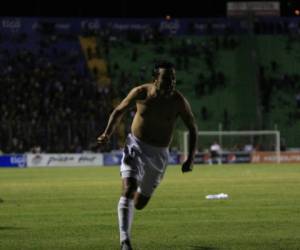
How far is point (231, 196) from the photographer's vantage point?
25703mm

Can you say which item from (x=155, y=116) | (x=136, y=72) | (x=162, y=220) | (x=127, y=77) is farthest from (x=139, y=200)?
(x=136, y=72)

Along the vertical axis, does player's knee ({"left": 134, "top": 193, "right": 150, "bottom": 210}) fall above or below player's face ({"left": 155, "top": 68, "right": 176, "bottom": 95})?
below

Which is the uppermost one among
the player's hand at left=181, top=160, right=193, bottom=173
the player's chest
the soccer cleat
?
the player's chest

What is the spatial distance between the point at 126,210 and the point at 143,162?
74 centimetres

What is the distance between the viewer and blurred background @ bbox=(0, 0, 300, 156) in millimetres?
59219

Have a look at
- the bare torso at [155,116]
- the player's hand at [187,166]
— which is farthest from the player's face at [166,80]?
the player's hand at [187,166]

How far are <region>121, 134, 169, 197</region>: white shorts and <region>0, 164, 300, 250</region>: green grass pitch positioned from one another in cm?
118

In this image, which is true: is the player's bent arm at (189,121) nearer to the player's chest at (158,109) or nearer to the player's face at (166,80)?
the player's chest at (158,109)

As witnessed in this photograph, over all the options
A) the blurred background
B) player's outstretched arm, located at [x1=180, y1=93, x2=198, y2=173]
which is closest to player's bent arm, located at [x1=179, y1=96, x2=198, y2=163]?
player's outstretched arm, located at [x1=180, y1=93, x2=198, y2=173]

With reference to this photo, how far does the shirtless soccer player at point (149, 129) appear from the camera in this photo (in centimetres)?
1182

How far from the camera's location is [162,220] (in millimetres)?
17688

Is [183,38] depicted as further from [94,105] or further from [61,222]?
[61,222]

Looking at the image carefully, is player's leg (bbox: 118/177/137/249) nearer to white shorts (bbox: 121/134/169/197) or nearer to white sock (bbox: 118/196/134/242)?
Result: white sock (bbox: 118/196/134/242)

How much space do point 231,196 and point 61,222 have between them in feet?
30.8
